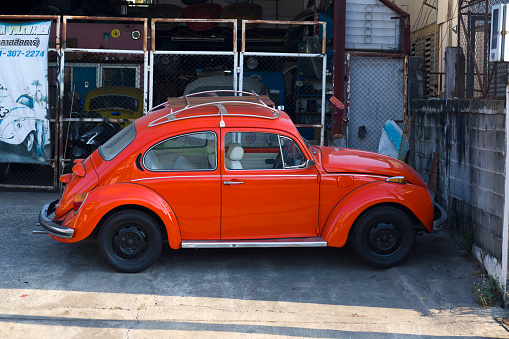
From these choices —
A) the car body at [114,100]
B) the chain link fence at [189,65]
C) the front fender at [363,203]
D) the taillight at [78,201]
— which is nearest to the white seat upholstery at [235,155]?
the front fender at [363,203]

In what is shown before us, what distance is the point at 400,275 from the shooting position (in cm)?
621

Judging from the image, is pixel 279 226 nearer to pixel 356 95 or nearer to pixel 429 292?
pixel 429 292

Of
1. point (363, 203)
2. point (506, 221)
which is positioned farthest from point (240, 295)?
point (506, 221)

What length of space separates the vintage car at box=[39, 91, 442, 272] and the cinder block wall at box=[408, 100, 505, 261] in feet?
2.05

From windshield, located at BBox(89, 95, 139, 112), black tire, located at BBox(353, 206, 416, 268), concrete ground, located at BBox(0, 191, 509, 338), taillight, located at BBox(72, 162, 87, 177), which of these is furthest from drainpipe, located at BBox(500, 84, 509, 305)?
windshield, located at BBox(89, 95, 139, 112)

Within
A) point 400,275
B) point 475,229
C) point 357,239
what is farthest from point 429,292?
point 475,229

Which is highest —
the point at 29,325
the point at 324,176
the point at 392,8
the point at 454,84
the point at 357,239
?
the point at 392,8

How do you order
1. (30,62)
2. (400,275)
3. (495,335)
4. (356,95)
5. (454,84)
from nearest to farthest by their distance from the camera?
(495,335) < (400,275) < (454,84) < (30,62) < (356,95)

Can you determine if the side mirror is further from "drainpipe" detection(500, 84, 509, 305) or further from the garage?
the garage

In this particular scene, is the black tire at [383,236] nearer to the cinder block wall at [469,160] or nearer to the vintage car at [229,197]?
the vintage car at [229,197]

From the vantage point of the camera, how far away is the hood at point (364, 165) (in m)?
6.38

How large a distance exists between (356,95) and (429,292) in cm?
636

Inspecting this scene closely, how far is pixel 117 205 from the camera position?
593 centimetres

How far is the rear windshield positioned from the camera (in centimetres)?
634
